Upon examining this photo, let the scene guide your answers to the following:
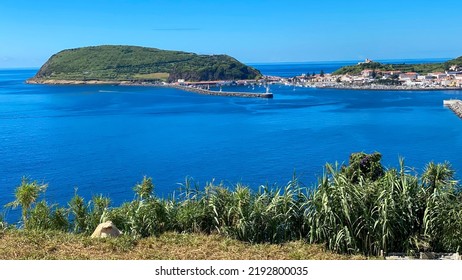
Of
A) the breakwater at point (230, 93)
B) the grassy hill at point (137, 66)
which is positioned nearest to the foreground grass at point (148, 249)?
the breakwater at point (230, 93)

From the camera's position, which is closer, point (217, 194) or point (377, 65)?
point (217, 194)

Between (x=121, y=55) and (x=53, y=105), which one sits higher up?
(x=121, y=55)

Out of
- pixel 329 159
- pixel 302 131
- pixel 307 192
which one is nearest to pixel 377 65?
pixel 302 131

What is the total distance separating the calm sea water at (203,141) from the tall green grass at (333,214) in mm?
3407

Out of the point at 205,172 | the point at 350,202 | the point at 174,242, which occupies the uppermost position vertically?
the point at 350,202

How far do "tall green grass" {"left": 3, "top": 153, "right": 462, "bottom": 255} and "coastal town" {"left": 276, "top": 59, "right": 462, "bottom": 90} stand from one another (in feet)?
207

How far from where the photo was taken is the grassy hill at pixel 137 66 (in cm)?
8975

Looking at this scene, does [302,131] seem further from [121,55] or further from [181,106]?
[121,55]

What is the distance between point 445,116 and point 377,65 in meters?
47.8

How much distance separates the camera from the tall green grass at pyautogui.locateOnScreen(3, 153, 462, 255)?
360 centimetres

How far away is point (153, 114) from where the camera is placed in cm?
4278

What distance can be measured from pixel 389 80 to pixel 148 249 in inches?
2800

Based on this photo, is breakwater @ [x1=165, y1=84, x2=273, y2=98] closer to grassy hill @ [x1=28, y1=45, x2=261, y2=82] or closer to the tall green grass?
grassy hill @ [x1=28, y1=45, x2=261, y2=82]

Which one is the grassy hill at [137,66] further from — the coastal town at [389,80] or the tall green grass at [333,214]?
the tall green grass at [333,214]
